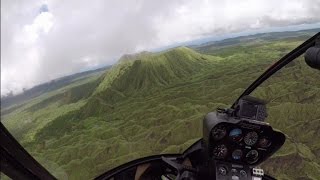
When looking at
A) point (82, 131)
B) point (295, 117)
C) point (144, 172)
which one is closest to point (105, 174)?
point (144, 172)

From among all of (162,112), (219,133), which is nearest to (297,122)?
(162,112)

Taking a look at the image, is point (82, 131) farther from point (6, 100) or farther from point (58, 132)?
point (6, 100)

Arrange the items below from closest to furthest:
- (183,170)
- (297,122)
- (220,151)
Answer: (220,151)
(183,170)
(297,122)

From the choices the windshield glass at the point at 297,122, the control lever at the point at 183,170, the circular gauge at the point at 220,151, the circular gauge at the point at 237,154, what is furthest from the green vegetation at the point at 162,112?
the circular gauge at the point at 220,151

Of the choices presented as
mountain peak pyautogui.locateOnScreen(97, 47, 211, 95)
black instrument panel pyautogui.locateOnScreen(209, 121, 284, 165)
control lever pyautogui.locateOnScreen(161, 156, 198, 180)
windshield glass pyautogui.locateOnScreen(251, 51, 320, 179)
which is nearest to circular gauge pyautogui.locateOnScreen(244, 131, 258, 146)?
black instrument panel pyautogui.locateOnScreen(209, 121, 284, 165)

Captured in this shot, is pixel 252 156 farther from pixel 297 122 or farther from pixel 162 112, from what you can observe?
pixel 162 112

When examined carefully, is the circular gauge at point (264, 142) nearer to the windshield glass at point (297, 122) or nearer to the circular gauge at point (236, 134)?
the circular gauge at point (236, 134)

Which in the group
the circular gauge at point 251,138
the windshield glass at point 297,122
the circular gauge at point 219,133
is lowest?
the windshield glass at point 297,122
